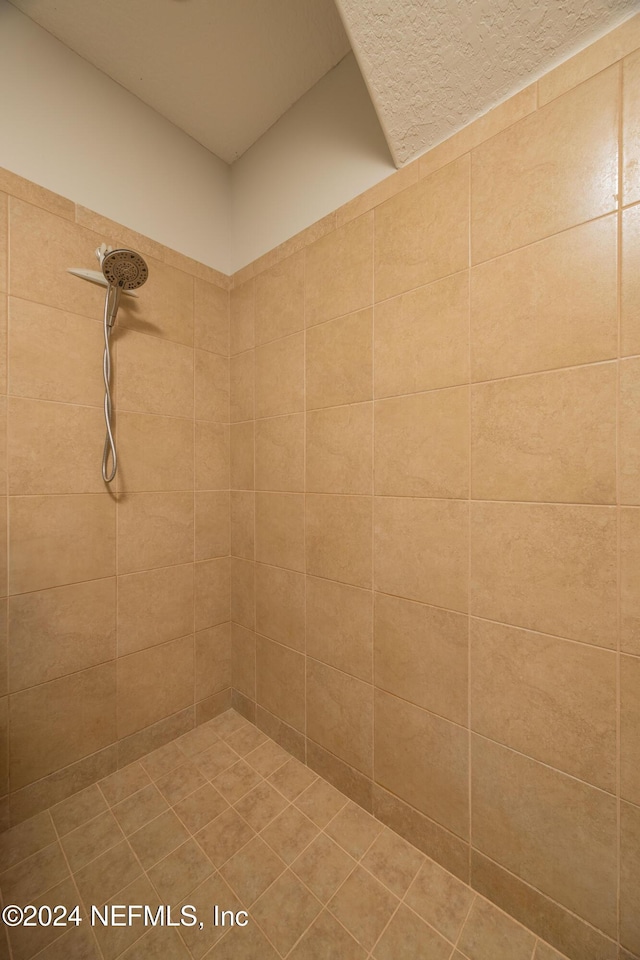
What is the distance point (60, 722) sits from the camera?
119 cm

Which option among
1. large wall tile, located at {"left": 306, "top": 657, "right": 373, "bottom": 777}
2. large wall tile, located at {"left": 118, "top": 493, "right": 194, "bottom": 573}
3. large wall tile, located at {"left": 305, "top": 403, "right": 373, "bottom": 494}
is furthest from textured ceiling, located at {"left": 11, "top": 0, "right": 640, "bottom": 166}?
large wall tile, located at {"left": 306, "top": 657, "right": 373, "bottom": 777}

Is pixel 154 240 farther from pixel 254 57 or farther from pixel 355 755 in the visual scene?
pixel 355 755

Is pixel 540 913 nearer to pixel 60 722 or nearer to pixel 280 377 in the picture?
pixel 60 722

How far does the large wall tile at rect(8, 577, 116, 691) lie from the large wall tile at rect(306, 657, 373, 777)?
707 millimetres

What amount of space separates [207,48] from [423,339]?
46.9 inches

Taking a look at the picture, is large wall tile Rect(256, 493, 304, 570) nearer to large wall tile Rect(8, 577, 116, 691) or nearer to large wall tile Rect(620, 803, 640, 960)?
large wall tile Rect(8, 577, 116, 691)

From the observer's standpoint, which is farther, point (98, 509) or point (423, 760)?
point (98, 509)

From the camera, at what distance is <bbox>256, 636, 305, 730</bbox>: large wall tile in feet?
4.42

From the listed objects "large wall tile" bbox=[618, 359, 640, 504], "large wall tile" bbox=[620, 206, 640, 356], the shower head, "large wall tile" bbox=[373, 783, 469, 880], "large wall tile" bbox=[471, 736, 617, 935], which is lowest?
"large wall tile" bbox=[373, 783, 469, 880]

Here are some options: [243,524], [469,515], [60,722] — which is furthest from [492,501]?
[60,722]

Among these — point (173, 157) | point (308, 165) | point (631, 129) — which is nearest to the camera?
point (631, 129)

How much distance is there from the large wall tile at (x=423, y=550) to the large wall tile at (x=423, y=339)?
324mm

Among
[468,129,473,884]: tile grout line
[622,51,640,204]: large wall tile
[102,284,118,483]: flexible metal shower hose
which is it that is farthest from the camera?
[102,284,118,483]: flexible metal shower hose

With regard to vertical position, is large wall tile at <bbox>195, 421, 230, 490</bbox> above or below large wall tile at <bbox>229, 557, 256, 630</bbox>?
above
